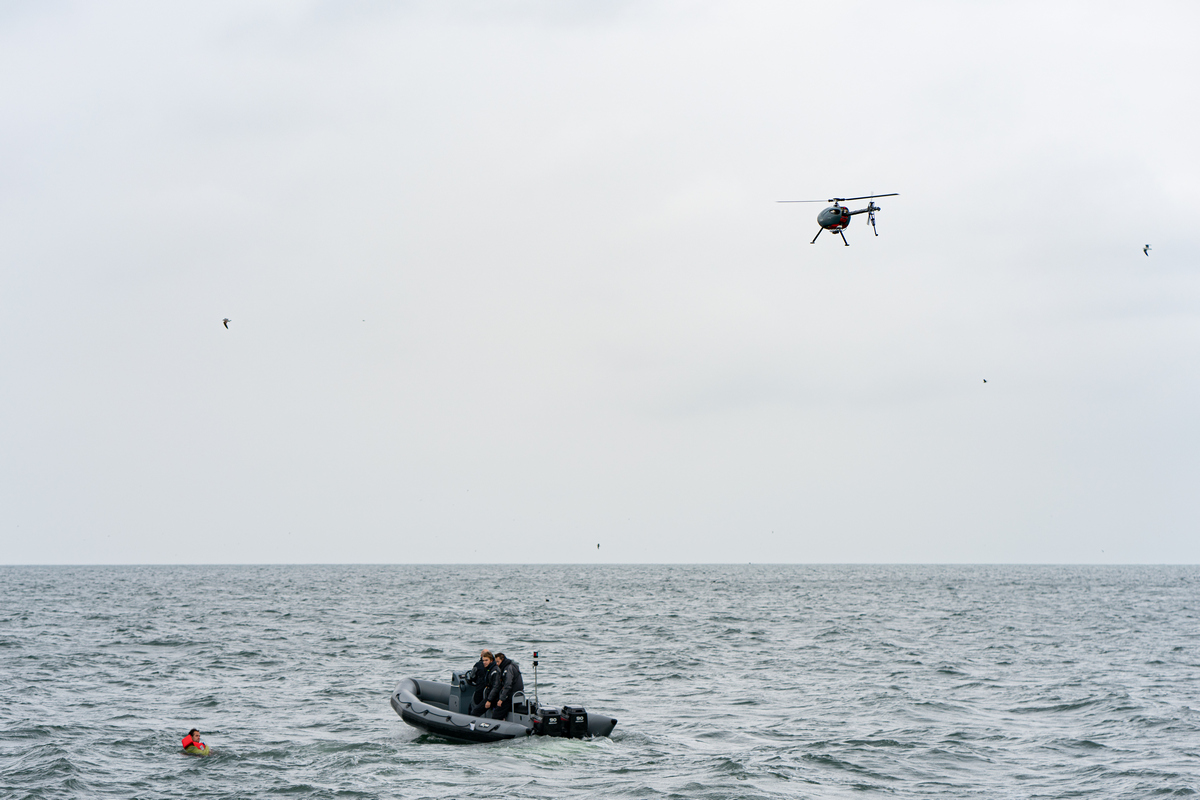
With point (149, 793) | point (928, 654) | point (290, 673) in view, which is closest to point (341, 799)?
point (149, 793)

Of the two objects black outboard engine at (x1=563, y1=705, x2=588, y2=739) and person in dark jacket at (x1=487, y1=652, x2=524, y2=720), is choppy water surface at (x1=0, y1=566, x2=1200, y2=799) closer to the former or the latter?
black outboard engine at (x1=563, y1=705, x2=588, y2=739)

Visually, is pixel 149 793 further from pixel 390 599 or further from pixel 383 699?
pixel 390 599

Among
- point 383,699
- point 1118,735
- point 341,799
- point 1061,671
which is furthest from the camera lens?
point 1061,671

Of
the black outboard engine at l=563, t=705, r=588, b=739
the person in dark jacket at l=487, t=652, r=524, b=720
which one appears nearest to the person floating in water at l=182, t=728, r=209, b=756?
the person in dark jacket at l=487, t=652, r=524, b=720

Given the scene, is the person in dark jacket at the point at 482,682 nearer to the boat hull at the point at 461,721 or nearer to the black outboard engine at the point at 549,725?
the boat hull at the point at 461,721

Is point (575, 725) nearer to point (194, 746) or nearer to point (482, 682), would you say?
point (482, 682)
